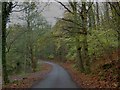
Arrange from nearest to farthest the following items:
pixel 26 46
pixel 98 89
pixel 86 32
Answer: pixel 98 89 < pixel 86 32 < pixel 26 46

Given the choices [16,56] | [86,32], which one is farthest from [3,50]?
[16,56]

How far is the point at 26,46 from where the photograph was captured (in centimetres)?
3697

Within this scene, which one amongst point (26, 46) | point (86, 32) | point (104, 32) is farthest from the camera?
point (26, 46)

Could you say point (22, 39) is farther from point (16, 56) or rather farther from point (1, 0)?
point (1, 0)

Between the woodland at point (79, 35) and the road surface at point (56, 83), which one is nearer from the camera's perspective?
the woodland at point (79, 35)

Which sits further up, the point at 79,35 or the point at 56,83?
the point at 79,35

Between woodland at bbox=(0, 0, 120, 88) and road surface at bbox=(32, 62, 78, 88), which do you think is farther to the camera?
road surface at bbox=(32, 62, 78, 88)

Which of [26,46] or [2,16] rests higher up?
[2,16]

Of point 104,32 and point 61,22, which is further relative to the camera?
point 61,22

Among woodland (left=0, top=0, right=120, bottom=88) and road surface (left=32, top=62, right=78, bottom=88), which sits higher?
woodland (left=0, top=0, right=120, bottom=88)

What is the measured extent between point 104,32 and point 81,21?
6.20 m

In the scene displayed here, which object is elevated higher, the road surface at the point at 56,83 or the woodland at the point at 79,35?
the woodland at the point at 79,35

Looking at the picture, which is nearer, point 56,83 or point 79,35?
point 56,83

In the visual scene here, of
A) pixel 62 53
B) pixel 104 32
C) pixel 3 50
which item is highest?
pixel 104 32
